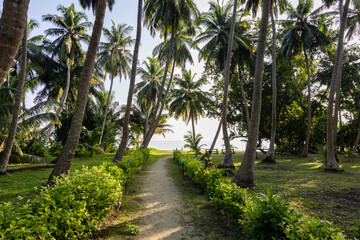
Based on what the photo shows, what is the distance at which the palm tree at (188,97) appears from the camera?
28047 millimetres

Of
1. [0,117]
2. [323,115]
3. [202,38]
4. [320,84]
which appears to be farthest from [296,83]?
[0,117]

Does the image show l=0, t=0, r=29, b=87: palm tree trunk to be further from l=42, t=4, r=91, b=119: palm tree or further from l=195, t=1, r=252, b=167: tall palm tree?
l=42, t=4, r=91, b=119: palm tree

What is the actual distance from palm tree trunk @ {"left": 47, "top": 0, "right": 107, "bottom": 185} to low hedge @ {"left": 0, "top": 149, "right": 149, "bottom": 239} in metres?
1.59

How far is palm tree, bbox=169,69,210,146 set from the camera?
1104 inches

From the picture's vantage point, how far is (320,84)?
22.2 metres

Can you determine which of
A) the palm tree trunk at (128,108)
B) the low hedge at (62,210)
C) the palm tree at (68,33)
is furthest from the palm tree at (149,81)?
the low hedge at (62,210)

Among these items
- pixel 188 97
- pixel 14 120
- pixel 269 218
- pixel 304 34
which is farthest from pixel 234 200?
pixel 188 97

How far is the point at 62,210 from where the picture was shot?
2.65 metres

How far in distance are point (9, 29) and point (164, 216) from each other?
4604 millimetres

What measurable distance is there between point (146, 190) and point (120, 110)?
22582 millimetres

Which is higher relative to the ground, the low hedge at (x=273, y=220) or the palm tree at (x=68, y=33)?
the palm tree at (x=68, y=33)

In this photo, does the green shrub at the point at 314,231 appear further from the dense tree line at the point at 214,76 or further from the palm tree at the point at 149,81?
the palm tree at the point at 149,81

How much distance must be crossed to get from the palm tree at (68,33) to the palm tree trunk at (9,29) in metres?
17.2

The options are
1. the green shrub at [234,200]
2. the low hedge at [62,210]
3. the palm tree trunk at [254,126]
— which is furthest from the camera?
the palm tree trunk at [254,126]
